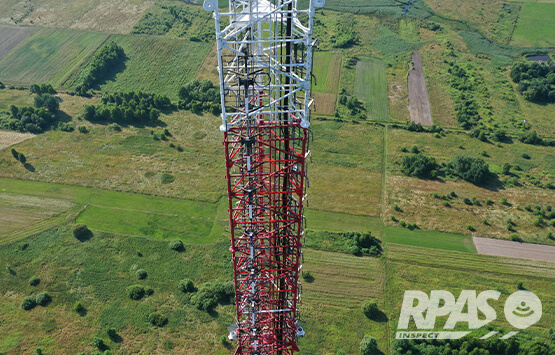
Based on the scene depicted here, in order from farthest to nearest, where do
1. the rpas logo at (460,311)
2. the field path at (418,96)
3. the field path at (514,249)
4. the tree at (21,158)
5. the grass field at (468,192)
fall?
the field path at (418,96)
the tree at (21,158)
the grass field at (468,192)
the field path at (514,249)
the rpas logo at (460,311)

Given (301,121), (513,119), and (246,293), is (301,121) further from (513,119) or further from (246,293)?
(513,119)

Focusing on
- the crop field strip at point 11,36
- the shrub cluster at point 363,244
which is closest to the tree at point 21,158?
the crop field strip at point 11,36

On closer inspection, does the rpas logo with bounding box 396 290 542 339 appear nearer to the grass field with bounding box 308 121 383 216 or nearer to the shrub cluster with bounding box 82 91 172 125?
the grass field with bounding box 308 121 383 216

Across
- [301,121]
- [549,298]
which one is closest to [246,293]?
[301,121]

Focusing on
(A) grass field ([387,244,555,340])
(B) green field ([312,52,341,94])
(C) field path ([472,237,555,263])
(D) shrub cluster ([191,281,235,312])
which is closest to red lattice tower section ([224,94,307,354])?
(D) shrub cluster ([191,281,235,312])

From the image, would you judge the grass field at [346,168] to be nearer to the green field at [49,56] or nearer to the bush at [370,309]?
the bush at [370,309]

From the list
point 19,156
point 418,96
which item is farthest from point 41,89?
point 418,96
